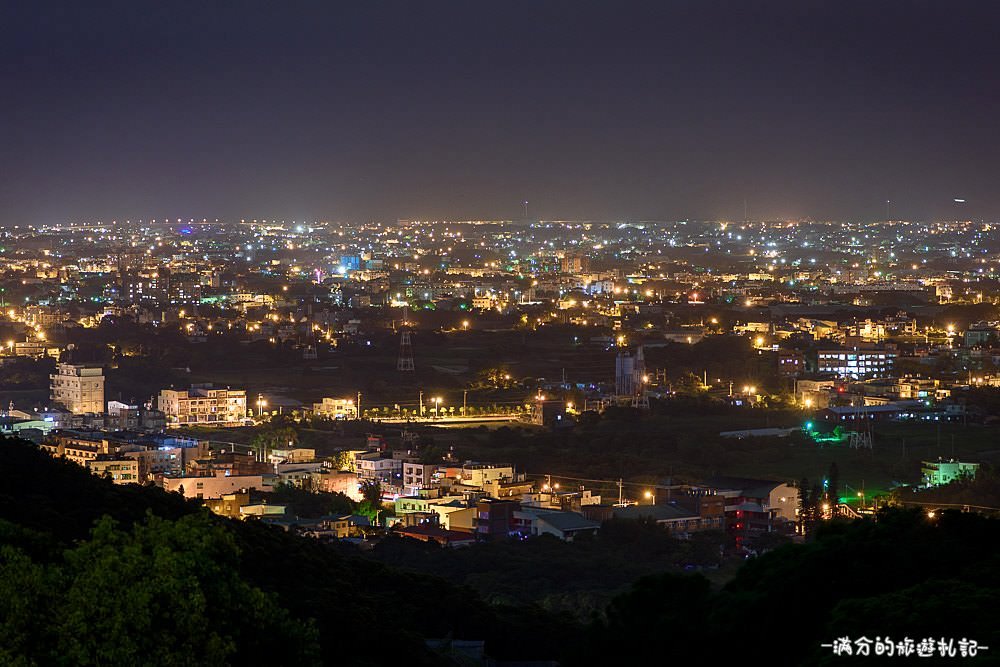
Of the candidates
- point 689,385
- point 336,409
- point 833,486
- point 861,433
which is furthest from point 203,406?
point 833,486

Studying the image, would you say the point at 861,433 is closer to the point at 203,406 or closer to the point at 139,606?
the point at 203,406

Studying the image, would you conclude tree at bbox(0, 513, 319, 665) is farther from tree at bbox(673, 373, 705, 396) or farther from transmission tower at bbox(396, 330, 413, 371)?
transmission tower at bbox(396, 330, 413, 371)

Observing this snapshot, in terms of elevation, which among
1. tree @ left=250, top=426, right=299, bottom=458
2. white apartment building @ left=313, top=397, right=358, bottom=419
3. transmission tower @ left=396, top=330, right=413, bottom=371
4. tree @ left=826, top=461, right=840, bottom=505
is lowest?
tree @ left=826, top=461, right=840, bottom=505

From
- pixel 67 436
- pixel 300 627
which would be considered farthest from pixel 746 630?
pixel 67 436

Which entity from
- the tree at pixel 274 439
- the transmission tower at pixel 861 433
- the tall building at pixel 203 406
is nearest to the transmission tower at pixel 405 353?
the tall building at pixel 203 406

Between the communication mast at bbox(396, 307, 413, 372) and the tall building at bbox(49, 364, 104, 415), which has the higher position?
the communication mast at bbox(396, 307, 413, 372)

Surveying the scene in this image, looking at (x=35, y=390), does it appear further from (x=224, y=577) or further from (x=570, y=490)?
(x=224, y=577)

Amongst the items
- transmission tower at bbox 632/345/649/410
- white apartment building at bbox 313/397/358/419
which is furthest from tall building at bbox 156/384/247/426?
transmission tower at bbox 632/345/649/410
